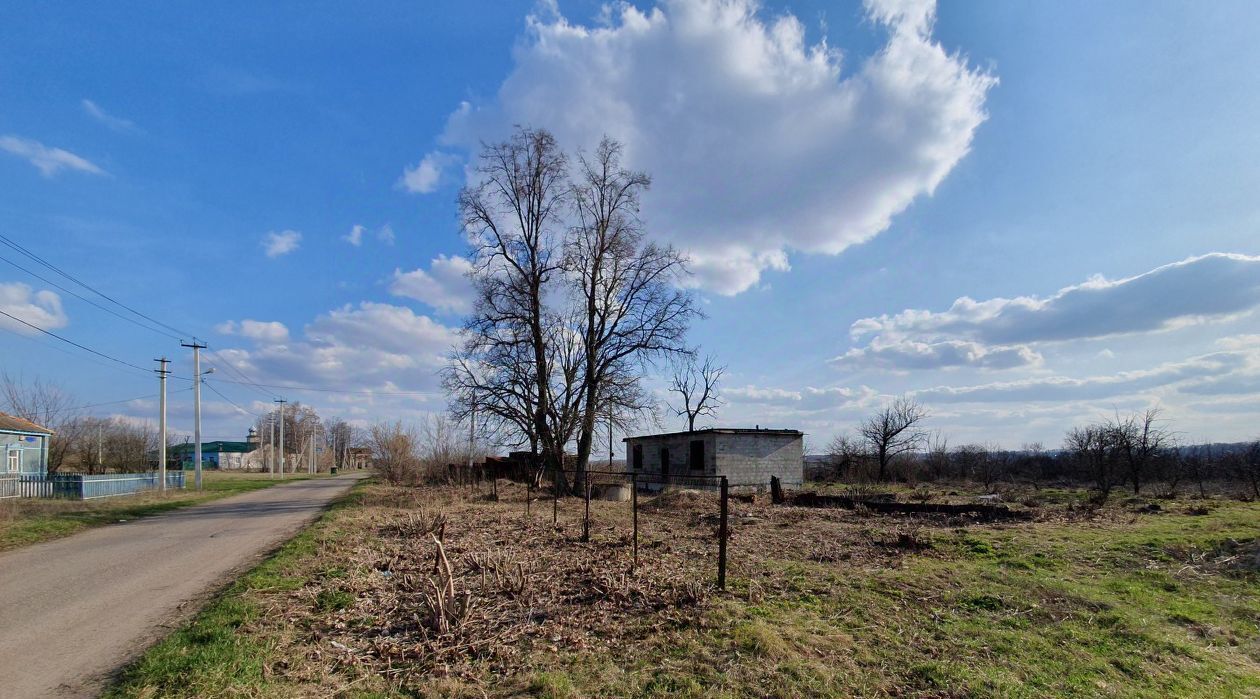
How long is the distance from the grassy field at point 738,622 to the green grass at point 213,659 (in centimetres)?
2

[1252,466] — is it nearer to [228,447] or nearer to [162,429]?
[162,429]

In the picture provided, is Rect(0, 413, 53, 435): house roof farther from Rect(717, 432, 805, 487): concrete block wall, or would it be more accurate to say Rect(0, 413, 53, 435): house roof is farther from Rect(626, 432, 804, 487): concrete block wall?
Rect(717, 432, 805, 487): concrete block wall

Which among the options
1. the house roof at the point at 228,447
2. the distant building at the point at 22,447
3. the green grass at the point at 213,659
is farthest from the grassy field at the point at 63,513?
the house roof at the point at 228,447

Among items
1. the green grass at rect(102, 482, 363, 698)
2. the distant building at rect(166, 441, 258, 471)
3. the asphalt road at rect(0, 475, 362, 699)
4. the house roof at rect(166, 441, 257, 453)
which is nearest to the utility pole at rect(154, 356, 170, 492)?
the asphalt road at rect(0, 475, 362, 699)

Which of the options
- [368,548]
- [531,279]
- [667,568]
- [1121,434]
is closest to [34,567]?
[368,548]

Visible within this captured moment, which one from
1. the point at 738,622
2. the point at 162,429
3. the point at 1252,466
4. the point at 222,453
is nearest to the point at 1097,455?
the point at 1252,466

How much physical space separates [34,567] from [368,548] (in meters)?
4.97

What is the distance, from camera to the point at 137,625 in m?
5.95

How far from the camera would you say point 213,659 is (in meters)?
4.73

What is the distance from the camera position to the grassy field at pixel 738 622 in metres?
4.57

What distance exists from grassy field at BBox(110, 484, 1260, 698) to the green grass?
0.08 feet

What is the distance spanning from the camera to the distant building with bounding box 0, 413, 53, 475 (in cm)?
2697

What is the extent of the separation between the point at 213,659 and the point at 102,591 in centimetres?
440

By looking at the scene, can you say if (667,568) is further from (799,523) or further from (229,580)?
(799,523)
